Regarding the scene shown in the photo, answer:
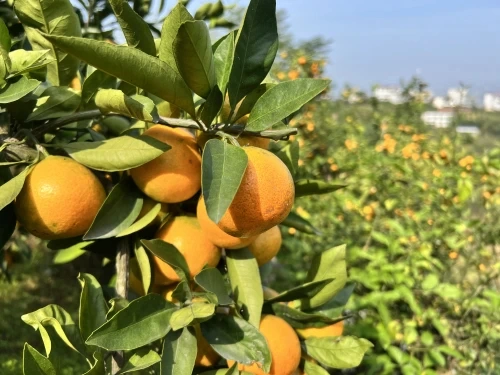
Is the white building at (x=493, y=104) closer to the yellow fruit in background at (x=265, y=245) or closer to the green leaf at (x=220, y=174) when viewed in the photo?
the yellow fruit in background at (x=265, y=245)

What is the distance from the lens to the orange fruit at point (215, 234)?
1.95 feet

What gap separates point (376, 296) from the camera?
4.96ft

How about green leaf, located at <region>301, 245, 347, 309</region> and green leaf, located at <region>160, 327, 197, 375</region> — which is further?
green leaf, located at <region>301, 245, 347, 309</region>

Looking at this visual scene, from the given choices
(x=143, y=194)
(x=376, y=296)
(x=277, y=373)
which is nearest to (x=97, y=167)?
(x=143, y=194)

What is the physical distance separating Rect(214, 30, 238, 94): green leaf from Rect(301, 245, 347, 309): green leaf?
13.0 inches

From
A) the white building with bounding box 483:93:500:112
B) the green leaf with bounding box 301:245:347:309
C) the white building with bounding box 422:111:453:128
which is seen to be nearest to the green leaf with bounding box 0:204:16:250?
the green leaf with bounding box 301:245:347:309

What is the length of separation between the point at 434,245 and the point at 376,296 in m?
0.50

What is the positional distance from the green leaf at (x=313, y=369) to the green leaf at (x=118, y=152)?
1.36 ft

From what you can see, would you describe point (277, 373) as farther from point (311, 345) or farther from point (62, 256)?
point (62, 256)

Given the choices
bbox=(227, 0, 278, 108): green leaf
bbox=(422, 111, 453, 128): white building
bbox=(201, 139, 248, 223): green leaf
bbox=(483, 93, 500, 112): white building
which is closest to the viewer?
bbox=(201, 139, 248, 223): green leaf

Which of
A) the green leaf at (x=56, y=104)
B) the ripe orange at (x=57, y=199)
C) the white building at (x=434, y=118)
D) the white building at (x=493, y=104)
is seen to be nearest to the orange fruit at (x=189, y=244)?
the ripe orange at (x=57, y=199)

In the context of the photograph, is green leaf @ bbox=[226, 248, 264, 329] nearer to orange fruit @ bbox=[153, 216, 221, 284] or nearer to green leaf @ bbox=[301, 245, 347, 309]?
orange fruit @ bbox=[153, 216, 221, 284]

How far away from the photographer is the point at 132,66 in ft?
1.61

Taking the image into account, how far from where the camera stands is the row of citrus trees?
151 cm
